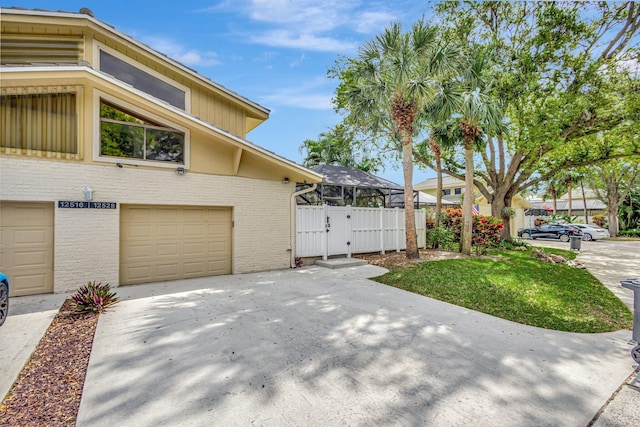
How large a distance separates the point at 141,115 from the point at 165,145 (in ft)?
2.87

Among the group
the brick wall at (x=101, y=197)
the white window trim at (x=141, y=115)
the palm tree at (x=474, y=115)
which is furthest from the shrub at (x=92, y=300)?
the palm tree at (x=474, y=115)

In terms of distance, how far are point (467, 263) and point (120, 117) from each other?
35.7 ft

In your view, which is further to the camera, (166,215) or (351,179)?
(351,179)

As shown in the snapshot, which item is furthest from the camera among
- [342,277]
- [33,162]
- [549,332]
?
[342,277]

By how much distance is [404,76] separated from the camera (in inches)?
384

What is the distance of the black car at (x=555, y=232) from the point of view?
22.5 meters

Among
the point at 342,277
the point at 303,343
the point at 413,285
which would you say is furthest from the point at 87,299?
the point at 413,285

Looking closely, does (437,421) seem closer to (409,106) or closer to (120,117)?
(120,117)

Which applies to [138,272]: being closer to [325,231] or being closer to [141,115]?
[141,115]

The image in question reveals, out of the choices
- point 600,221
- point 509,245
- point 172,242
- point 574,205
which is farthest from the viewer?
point 574,205

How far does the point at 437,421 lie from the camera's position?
2.69 m

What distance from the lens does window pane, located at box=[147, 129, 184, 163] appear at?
7.89 metres

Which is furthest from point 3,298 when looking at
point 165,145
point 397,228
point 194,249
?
point 397,228

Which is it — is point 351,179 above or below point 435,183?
below
